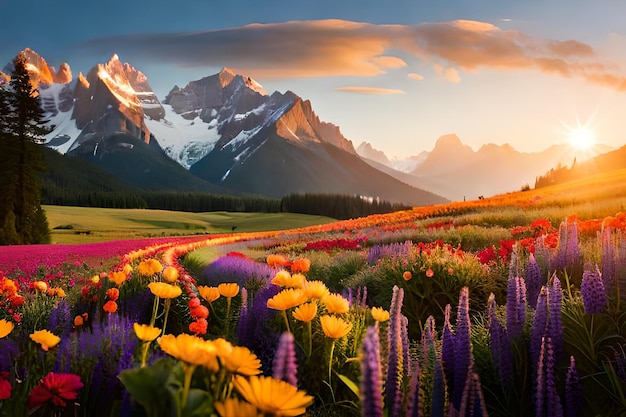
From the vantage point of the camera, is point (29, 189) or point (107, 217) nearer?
point (29, 189)

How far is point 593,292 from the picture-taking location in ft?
10.3

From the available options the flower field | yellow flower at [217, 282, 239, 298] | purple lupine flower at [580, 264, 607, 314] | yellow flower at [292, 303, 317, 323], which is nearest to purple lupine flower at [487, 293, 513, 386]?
the flower field

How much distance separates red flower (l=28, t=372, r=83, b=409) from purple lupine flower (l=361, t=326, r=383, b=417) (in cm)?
105

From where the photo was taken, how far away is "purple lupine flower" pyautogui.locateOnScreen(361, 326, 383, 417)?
1144 millimetres

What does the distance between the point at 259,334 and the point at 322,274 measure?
707 cm

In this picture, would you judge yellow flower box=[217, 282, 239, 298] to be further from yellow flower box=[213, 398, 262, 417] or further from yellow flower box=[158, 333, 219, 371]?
yellow flower box=[213, 398, 262, 417]

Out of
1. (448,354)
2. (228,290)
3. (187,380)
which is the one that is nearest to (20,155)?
(228,290)

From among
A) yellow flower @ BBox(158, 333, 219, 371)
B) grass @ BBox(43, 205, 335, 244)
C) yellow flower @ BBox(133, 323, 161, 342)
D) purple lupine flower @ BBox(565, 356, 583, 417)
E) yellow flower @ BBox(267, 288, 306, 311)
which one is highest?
yellow flower @ BBox(158, 333, 219, 371)

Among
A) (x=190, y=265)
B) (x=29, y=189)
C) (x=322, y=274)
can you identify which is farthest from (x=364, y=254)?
(x=29, y=189)

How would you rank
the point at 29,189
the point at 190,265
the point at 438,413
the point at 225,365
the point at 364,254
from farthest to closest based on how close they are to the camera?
1. the point at 29,189
2. the point at 190,265
3. the point at 364,254
4. the point at 438,413
5. the point at 225,365

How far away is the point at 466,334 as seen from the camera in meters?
2.35

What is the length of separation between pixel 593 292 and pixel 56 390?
3.01 metres

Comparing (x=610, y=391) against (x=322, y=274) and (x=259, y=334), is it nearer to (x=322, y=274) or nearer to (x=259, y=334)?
(x=259, y=334)

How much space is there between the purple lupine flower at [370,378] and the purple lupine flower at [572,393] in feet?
4.32
